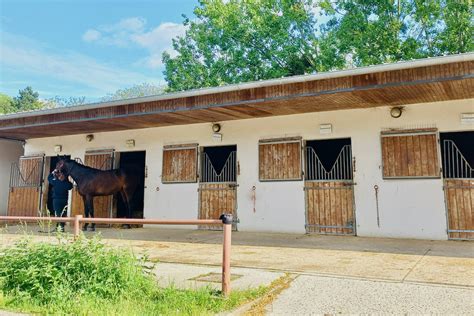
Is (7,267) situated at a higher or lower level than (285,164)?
lower

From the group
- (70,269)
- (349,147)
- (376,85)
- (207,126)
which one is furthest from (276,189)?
(70,269)

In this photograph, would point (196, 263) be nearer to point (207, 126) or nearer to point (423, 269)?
point (423, 269)

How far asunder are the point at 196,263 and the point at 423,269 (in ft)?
7.76

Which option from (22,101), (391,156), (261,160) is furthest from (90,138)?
(22,101)

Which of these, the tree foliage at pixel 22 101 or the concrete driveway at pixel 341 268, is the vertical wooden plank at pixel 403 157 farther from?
the tree foliage at pixel 22 101

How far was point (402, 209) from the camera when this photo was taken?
19.1 ft

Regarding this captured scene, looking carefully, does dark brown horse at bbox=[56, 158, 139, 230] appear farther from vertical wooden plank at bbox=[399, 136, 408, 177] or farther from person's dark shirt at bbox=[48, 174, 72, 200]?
vertical wooden plank at bbox=[399, 136, 408, 177]

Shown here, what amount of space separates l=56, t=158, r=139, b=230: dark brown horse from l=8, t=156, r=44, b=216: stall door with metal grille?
2272 millimetres

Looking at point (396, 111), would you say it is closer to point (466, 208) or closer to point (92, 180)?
point (466, 208)

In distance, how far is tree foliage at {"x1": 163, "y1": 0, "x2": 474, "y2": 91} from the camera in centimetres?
1356

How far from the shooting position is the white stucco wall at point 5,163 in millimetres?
10859

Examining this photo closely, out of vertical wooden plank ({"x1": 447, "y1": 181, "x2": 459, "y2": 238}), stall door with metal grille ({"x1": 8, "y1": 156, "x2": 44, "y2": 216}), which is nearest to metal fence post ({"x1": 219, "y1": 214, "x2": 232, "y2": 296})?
vertical wooden plank ({"x1": 447, "y1": 181, "x2": 459, "y2": 238})

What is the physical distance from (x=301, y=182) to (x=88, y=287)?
15.0 feet

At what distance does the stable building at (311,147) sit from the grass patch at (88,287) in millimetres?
3346
